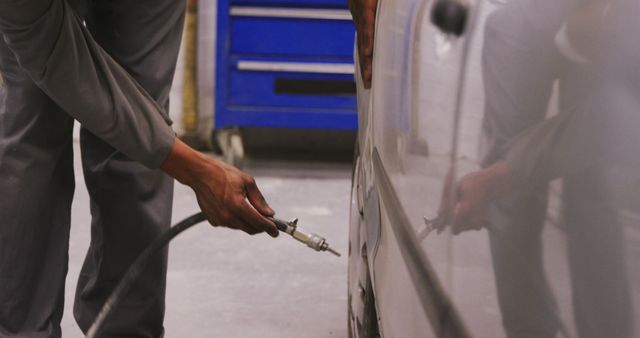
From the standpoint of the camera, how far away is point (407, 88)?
104 centimetres

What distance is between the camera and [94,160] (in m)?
1.83

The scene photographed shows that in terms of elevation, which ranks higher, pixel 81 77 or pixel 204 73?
pixel 81 77

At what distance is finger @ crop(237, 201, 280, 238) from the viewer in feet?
4.55

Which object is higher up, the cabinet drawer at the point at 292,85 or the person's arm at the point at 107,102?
the person's arm at the point at 107,102

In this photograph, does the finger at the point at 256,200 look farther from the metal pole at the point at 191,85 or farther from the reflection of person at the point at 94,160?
the metal pole at the point at 191,85

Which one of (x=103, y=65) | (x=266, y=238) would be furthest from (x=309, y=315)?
(x=103, y=65)

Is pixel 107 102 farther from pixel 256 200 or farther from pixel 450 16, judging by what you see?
pixel 450 16

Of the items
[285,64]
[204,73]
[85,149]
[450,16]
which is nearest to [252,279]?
[85,149]

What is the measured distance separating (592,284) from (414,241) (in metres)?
0.34

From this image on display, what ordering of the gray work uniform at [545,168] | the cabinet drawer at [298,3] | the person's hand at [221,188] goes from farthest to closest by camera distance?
the cabinet drawer at [298,3]
the person's hand at [221,188]
the gray work uniform at [545,168]

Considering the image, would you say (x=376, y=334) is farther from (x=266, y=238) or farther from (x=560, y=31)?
(x=266, y=238)

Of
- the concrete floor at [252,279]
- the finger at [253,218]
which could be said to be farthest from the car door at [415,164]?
the concrete floor at [252,279]

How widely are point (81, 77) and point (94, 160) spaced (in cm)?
56

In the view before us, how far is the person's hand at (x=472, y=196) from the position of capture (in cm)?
72
